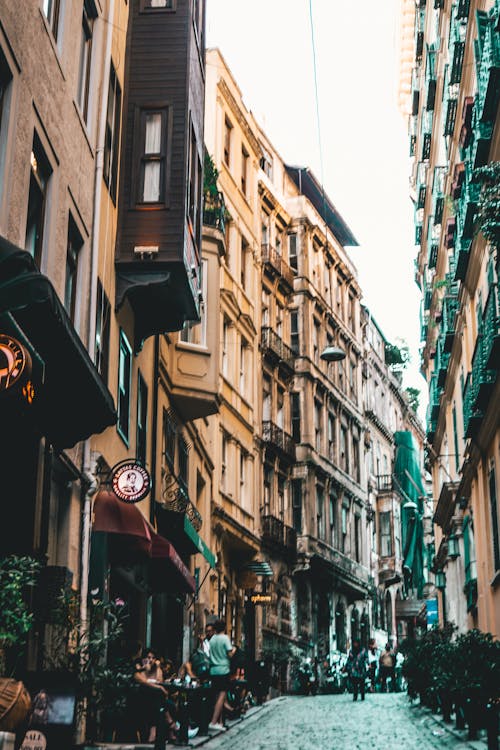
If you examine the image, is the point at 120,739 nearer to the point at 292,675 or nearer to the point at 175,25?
the point at 175,25

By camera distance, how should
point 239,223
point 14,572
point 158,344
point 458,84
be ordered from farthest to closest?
1. point 239,223
2. point 458,84
3. point 158,344
4. point 14,572

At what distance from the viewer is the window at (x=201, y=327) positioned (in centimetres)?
2675

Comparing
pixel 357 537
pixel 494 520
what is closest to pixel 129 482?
pixel 494 520

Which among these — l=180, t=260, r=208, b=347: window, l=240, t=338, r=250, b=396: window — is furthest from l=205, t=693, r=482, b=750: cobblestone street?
l=240, t=338, r=250, b=396: window

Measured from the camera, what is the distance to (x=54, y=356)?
1186cm

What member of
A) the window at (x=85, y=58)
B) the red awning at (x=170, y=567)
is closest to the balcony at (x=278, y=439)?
the red awning at (x=170, y=567)

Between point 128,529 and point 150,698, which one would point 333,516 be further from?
point 150,698

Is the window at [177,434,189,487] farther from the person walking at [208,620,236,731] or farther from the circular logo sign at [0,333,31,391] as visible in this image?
the circular logo sign at [0,333,31,391]

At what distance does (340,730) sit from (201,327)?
1148cm

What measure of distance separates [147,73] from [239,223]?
17.9 metres

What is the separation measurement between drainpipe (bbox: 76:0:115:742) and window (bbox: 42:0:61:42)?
2.63 meters

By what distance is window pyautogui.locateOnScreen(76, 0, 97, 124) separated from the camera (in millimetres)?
17031

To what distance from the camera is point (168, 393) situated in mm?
24734

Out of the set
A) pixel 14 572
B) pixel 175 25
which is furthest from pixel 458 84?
pixel 14 572
